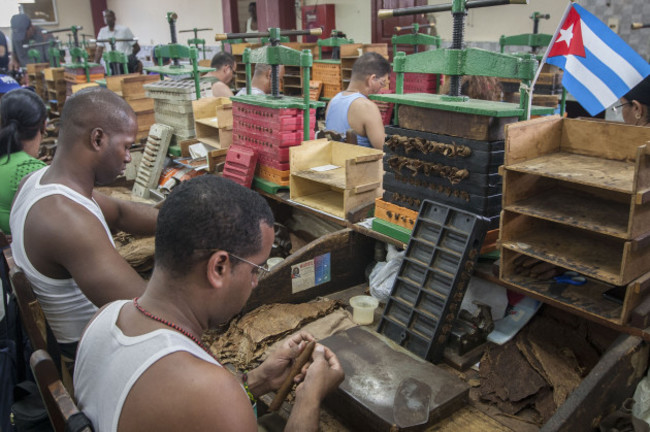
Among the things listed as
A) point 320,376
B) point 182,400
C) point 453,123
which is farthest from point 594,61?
point 182,400

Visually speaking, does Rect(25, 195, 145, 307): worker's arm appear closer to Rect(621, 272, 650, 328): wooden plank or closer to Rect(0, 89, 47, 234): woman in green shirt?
Rect(0, 89, 47, 234): woman in green shirt

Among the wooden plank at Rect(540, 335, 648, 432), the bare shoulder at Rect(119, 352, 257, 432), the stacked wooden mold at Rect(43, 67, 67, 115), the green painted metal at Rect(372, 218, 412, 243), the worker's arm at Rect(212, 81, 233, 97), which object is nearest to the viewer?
the bare shoulder at Rect(119, 352, 257, 432)

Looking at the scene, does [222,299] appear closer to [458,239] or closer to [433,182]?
[458,239]

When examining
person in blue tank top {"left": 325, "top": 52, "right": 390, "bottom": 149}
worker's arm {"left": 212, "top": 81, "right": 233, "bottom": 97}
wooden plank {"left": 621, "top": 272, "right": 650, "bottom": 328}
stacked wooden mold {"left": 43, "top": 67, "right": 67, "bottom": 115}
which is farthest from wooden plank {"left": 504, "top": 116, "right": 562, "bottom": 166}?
stacked wooden mold {"left": 43, "top": 67, "right": 67, "bottom": 115}

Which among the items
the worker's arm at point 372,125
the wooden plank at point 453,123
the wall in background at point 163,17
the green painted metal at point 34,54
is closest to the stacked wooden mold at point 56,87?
the green painted metal at point 34,54

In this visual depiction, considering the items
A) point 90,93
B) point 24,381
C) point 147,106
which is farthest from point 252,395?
point 147,106

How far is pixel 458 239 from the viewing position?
210 centimetres

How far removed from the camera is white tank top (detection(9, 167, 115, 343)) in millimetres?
2035

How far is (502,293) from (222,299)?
1.30 metres

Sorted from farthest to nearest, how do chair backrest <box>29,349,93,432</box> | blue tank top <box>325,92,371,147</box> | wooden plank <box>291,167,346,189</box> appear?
blue tank top <box>325,92,371,147</box>
wooden plank <box>291,167,346,189</box>
chair backrest <box>29,349,93,432</box>

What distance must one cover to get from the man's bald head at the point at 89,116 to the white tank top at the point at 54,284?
0.72 ft

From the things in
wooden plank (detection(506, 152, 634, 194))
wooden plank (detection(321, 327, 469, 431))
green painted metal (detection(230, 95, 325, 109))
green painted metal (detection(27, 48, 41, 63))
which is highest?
green painted metal (detection(27, 48, 41, 63))

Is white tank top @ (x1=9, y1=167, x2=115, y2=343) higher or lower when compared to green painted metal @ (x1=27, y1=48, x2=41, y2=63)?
lower

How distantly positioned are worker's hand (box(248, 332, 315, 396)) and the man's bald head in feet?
3.88
